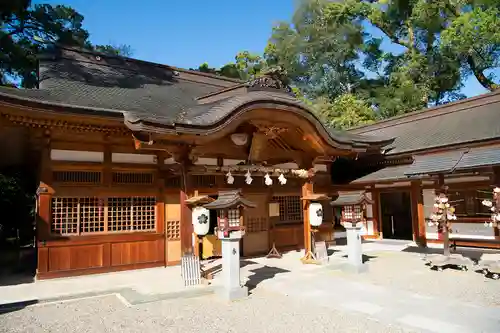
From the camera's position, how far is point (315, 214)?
11453mm

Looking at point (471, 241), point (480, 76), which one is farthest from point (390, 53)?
point (471, 241)

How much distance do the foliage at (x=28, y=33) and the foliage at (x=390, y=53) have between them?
18.7 m

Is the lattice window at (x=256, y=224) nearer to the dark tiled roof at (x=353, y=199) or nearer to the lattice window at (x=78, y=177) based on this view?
the dark tiled roof at (x=353, y=199)

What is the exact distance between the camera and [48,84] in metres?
11.1

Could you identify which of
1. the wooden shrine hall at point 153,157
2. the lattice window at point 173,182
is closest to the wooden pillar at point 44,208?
the wooden shrine hall at point 153,157

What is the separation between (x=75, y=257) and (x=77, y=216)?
1.06 meters

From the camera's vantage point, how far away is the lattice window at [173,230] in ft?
37.5

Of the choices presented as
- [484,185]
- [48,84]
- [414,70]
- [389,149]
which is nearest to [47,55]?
[48,84]

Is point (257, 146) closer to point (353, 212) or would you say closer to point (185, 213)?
point (185, 213)

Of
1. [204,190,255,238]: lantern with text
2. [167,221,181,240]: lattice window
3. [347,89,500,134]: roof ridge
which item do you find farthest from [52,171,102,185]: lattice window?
[347,89,500,134]: roof ridge

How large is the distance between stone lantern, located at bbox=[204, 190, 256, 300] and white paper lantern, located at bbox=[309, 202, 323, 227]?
3952 mm

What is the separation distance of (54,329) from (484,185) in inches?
541

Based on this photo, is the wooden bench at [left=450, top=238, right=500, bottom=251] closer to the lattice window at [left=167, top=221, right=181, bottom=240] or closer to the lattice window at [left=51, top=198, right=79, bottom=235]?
the lattice window at [left=167, top=221, right=181, bottom=240]

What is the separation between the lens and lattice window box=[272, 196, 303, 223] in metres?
14.0
